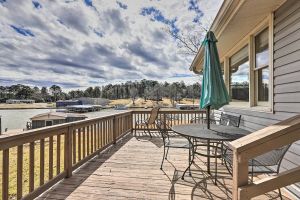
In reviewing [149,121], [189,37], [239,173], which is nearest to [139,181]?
[239,173]

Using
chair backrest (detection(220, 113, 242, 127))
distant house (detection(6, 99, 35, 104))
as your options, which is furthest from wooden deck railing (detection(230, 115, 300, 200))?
distant house (detection(6, 99, 35, 104))

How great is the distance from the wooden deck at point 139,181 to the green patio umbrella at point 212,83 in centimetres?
122

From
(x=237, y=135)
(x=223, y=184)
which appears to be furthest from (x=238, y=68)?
(x=223, y=184)

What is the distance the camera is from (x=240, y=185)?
3.71 feet

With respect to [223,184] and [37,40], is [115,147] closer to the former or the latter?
[223,184]

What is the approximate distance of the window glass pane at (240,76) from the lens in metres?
4.39

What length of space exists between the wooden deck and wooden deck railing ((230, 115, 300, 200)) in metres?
1.64

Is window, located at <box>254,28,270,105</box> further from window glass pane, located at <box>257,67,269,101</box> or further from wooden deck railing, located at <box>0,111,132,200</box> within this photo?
wooden deck railing, located at <box>0,111,132,200</box>

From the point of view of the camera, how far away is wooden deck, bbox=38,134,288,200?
2.62m

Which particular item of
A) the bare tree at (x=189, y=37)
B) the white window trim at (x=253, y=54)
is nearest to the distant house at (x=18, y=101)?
the bare tree at (x=189, y=37)

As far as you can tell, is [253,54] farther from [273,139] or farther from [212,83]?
[273,139]

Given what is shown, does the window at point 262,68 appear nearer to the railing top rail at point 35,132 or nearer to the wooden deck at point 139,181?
the wooden deck at point 139,181

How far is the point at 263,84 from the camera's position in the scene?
11.6ft

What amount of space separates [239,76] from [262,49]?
1459 millimetres
